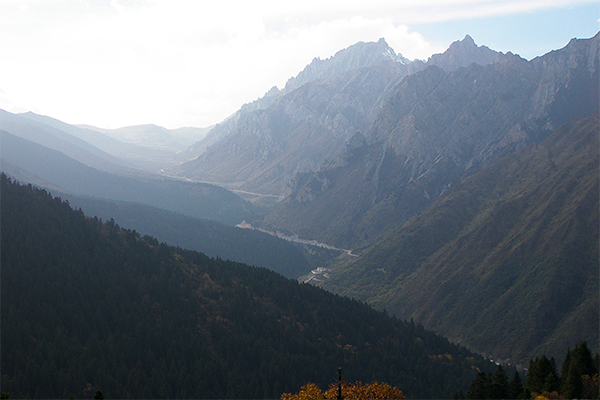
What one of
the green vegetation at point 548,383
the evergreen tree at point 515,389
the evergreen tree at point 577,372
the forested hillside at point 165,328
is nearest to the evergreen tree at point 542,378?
the green vegetation at point 548,383

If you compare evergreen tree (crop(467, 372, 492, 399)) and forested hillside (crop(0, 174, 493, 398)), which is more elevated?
evergreen tree (crop(467, 372, 492, 399))

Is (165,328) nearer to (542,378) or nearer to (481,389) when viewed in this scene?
(481,389)

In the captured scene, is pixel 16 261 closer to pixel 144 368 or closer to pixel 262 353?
pixel 144 368

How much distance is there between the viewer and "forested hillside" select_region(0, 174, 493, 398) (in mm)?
115500

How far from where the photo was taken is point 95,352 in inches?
4759

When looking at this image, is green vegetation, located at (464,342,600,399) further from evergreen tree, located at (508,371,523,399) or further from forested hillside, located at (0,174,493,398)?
forested hillside, located at (0,174,493,398)

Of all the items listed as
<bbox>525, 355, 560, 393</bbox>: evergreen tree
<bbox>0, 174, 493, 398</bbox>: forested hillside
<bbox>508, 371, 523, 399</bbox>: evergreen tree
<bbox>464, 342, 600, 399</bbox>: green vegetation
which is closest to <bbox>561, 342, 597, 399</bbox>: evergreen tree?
<bbox>464, 342, 600, 399</bbox>: green vegetation

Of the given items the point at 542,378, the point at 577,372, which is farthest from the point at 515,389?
the point at 577,372

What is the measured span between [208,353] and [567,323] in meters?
137

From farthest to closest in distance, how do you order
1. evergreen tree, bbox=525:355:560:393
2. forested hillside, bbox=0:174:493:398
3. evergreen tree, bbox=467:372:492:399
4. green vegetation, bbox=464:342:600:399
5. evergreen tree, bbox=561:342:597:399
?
forested hillside, bbox=0:174:493:398, evergreen tree, bbox=525:355:560:393, evergreen tree, bbox=467:372:492:399, green vegetation, bbox=464:342:600:399, evergreen tree, bbox=561:342:597:399

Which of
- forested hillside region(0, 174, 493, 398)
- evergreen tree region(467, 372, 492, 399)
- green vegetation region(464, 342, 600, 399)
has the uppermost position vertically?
green vegetation region(464, 342, 600, 399)

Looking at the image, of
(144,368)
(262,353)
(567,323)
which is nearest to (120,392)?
(144,368)

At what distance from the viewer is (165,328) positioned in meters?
→ 141

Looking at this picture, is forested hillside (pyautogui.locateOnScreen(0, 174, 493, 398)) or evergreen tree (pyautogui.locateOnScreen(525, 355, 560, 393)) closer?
evergreen tree (pyautogui.locateOnScreen(525, 355, 560, 393))
